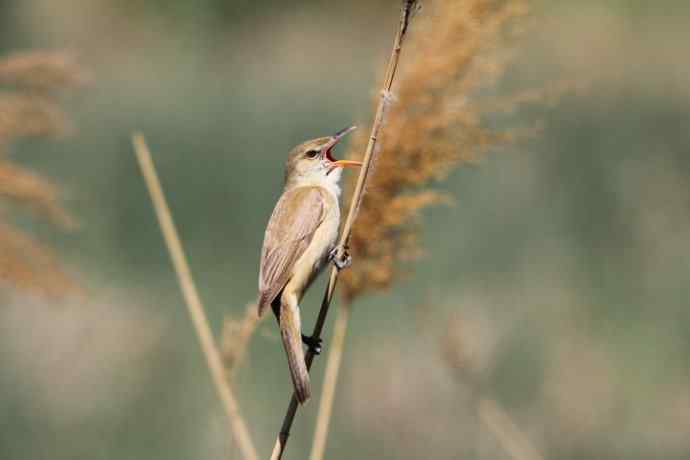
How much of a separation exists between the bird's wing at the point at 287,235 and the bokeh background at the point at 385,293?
6.1 inches

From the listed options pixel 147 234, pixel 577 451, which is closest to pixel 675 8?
pixel 147 234

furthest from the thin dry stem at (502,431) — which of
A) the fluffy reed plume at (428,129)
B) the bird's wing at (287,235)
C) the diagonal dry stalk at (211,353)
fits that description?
the diagonal dry stalk at (211,353)

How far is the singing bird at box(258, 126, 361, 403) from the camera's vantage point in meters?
2.28

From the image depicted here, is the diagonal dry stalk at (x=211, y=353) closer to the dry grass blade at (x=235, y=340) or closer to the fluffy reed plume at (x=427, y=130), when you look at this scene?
the dry grass blade at (x=235, y=340)

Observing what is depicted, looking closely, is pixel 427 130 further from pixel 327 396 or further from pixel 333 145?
pixel 327 396

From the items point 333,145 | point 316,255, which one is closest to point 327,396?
point 316,255

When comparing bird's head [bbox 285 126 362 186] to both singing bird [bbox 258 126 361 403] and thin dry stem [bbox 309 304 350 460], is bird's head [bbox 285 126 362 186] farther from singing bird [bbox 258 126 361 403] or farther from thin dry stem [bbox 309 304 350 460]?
thin dry stem [bbox 309 304 350 460]

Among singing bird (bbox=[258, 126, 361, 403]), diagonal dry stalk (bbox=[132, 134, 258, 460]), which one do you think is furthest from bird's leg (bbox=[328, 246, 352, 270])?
diagonal dry stalk (bbox=[132, 134, 258, 460])

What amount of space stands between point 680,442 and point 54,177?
3414 mm

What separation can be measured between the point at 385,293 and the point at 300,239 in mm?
1652

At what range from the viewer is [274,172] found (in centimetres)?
642

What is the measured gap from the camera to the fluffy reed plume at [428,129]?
7.60ft

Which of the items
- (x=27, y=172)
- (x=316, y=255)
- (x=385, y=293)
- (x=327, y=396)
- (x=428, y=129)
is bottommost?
(x=327, y=396)

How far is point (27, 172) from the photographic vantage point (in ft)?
8.06
